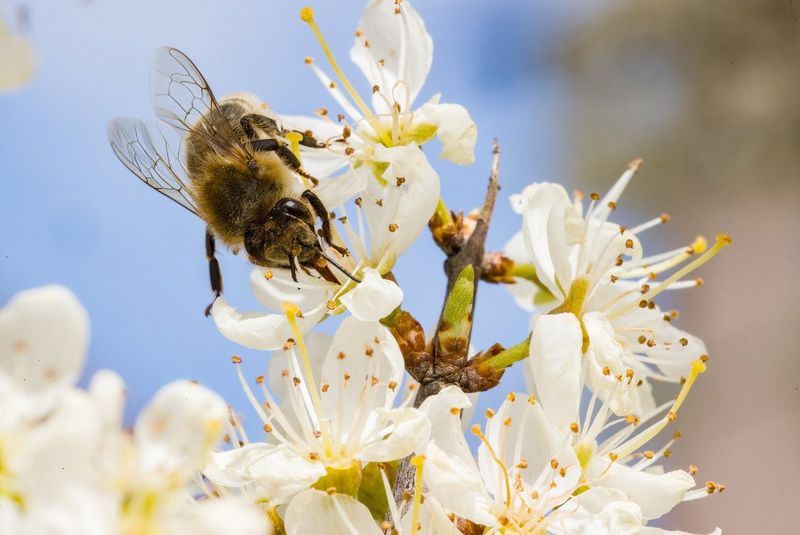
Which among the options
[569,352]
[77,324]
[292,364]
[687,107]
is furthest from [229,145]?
[687,107]

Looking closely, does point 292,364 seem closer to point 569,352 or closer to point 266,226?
point 266,226

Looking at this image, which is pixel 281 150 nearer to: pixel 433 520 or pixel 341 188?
pixel 341 188

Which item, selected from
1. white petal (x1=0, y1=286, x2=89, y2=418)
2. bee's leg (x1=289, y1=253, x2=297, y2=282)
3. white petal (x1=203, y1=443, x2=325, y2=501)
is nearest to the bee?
bee's leg (x1=289, y1=253, x2=297, y2=282)

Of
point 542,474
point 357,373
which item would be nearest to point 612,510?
point 542,474

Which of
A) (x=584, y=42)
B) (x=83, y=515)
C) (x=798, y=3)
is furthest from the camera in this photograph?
(x=584, y=42)

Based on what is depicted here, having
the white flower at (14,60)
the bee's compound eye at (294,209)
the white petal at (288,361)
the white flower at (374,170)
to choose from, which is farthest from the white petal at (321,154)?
the white flower at (14,60)

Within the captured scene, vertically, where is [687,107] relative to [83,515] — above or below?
above

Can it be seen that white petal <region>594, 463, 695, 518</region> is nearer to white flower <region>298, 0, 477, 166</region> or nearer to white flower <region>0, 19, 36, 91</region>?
white flower <region>298, 0, 477, 166</region>
